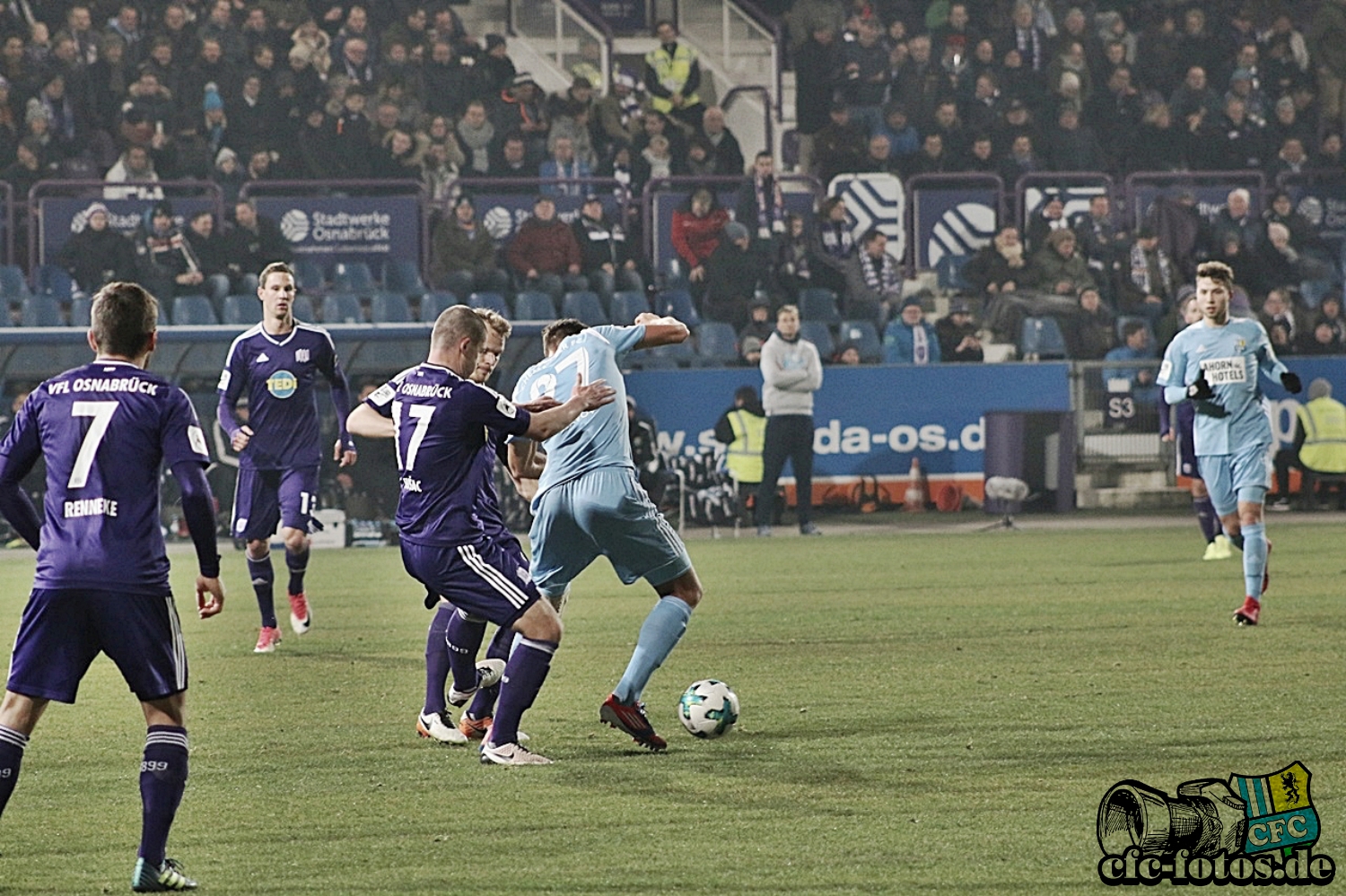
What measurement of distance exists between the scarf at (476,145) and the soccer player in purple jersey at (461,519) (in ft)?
55.5

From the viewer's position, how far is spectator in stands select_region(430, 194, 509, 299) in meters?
22.0

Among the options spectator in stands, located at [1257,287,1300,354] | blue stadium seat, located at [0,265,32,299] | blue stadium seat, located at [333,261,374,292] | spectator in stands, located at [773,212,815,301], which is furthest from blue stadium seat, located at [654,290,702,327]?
blue stadium seat, located at [0,265,32,299]

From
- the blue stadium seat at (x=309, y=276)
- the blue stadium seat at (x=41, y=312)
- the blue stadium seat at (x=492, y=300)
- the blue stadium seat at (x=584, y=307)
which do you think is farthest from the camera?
the blue stadium seat at (x=584, y=307)

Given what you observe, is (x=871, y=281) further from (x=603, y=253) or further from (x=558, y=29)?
(x=558, y=29)

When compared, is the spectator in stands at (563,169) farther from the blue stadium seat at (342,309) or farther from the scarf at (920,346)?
the scarf at (920,346)

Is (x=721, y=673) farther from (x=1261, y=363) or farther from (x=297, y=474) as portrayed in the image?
(x=1261, y=363)

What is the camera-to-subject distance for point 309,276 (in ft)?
71.4

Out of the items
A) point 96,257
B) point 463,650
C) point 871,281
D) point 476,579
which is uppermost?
point 96,257

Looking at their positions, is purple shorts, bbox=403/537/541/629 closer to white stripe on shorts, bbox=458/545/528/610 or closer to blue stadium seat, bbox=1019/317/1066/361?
white stripe on shorts, bbox=458/545/528/610

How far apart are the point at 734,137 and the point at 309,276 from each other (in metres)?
6.23

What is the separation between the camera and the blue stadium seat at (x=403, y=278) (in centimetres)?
2202

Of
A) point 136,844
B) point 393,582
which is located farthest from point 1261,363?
point 136,844

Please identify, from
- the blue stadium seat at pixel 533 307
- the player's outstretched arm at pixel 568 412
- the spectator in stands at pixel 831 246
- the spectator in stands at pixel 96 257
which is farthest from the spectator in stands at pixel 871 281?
the player's outstretched arm at pixel 568 412

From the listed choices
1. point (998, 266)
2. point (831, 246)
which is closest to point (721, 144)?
point (831, 246)
